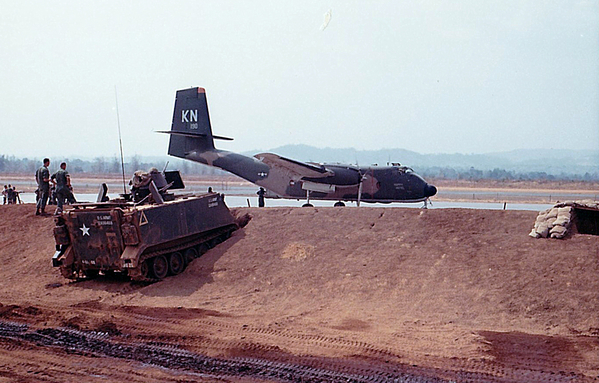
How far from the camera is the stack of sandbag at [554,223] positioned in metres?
13.5

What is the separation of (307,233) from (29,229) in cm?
897

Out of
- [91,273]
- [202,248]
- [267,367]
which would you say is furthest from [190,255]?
[267,367]

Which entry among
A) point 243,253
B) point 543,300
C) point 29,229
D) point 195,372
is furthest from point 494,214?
point 29,229

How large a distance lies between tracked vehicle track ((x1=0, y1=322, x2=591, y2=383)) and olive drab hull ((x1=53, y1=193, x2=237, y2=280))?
396cm

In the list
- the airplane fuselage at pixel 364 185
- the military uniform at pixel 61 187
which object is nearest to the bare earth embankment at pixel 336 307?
the military uniform at pixel 61 187

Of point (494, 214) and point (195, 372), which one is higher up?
point (494, 214)

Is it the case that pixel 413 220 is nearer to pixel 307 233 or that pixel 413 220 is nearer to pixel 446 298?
pixel 307 233

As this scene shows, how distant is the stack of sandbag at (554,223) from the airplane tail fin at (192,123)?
593 inches

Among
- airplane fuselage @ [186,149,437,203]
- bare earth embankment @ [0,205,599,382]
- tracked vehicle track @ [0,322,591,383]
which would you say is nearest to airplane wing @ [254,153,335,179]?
airplane fuselage @ [186,149,437,203]

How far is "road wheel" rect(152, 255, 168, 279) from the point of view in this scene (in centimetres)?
1399

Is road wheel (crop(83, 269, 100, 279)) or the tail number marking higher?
the tail number marking

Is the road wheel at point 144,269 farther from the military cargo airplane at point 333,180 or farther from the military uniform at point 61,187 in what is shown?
the military cargo airplane at point 333,180

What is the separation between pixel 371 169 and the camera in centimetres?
A: 2228

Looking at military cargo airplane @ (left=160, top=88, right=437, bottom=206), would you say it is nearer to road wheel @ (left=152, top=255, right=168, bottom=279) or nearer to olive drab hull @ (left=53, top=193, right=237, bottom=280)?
olive drab hull @ (left=53, top=193, right=237, bottom=280)
